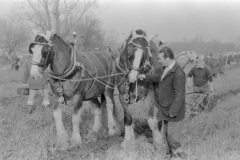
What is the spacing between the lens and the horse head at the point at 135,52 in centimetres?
405

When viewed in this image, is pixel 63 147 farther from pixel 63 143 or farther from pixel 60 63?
pixel 60 63

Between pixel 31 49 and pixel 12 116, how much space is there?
2.34 metres

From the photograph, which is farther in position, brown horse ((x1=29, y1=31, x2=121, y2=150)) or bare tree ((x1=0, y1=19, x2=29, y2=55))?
bare tree ((x1=0, y1=19, x2=29, y2=55))

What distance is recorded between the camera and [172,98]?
13.0ft

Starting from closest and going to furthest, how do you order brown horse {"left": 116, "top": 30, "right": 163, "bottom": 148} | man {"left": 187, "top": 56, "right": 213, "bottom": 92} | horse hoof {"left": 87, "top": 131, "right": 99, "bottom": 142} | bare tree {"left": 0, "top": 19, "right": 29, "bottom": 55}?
brown horse {"left": 116, "top": 30, "right": 163, "bottom": 148}, horse hoof {"left": 87, "top": 131, "right": 99, "bottom": 142}, man {"left": 187, "top": 56, "right": 213, "bottom": 92}, bare tree {"left": 0, "top": 19, "right": 29, "bottom": 55}

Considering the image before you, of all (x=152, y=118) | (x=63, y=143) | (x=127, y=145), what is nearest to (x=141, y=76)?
(x=152, y=118)

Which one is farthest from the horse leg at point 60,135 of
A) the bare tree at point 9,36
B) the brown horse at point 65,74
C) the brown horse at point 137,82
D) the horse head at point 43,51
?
the bare tree at point 9,36

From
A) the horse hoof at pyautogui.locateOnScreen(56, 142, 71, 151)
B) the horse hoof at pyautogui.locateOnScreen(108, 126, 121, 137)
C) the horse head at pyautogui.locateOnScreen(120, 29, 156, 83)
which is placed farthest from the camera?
the horse hoof at pyautogui.locateOnScreen(108, 126, 121, 137)

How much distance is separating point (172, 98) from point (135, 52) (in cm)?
91

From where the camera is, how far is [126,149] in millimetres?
4223

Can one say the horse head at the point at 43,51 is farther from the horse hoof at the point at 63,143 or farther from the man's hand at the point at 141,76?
the man's hand at the point at 141,76

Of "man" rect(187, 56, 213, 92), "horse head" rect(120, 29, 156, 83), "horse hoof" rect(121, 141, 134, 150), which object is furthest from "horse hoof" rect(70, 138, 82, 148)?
"man" rect(187, 56, 213, 92)

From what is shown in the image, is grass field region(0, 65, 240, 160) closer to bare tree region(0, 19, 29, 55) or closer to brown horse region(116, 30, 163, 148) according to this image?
brown horse region(116, 30, 163, 148)

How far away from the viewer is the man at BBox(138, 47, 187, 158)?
379 cm
